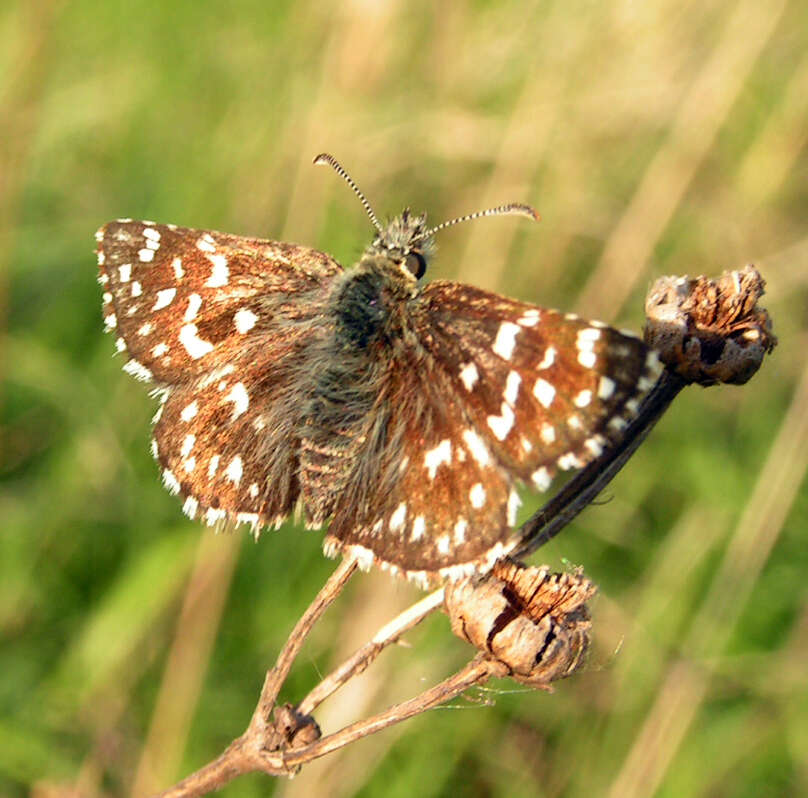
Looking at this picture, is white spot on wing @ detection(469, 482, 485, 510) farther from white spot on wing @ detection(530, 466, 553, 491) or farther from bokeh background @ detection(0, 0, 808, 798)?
bokeh background @ detection(0, 0, 808, 798)

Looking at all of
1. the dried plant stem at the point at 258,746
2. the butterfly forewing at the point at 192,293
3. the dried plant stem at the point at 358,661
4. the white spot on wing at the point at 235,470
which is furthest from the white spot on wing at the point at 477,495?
the butterfly forewing at the point at 192,293

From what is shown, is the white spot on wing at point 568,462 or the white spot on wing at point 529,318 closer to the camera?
the white spot on wing at point 568,462

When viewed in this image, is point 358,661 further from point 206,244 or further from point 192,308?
point 206,244

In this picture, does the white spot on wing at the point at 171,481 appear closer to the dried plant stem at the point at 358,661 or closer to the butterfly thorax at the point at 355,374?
the butterfly thorax at the point at 355,374

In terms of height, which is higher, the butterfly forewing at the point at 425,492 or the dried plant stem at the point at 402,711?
the butterfly forewing at the point at 425,492

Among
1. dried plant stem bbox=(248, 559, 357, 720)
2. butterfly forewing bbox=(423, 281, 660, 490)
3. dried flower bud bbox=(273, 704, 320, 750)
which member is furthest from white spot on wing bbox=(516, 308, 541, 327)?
dried flower bud bbox=(273, 704, 320, 750)

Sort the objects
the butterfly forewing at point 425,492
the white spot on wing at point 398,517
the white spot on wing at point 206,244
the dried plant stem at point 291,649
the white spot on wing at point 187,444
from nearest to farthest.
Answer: the dried plant stem at point 291,649 → the butterfly forewing at point 425,492 → the white spot on wing at point 398,517 → the white spot on wing at point 187,444 → the white spot on wing at point 206,244

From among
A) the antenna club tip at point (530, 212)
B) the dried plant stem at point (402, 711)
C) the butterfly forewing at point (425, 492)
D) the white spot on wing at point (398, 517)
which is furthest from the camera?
the antenna club tip at point (530, 212)
